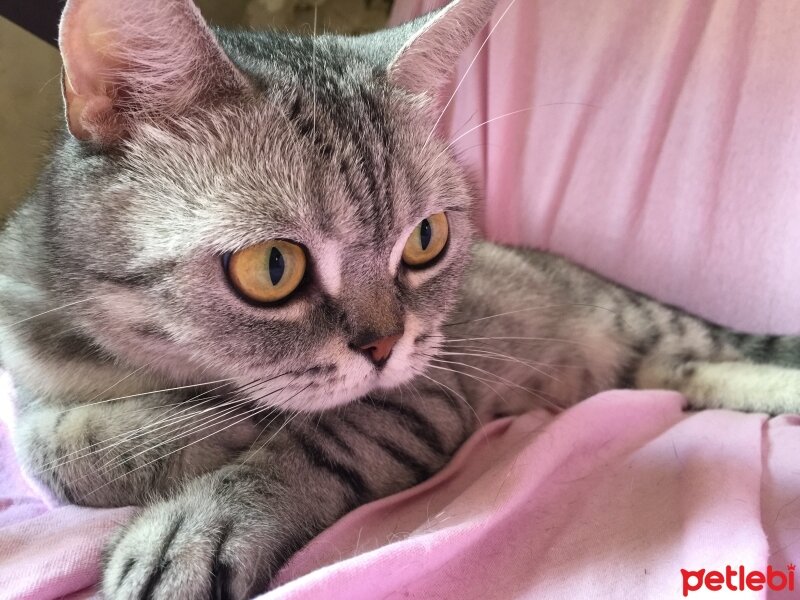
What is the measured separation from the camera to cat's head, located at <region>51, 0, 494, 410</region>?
64 cm

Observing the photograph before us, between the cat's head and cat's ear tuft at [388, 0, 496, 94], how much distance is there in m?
0.10

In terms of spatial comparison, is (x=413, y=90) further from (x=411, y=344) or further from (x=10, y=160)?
(x=10, y=160)

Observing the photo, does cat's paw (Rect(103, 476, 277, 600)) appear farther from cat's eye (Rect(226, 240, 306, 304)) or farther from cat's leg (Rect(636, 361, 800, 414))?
cat's leg (Rect(636, 361, 800, 414))

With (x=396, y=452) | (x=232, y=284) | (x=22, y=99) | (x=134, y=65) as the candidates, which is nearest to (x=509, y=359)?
(x=396, y=452)

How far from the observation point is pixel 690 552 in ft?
2.18

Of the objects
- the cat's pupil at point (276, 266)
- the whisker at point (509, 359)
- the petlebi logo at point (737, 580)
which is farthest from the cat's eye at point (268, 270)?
the petlebi logo at point (737, 580)

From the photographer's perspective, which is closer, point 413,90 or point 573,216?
point 413,90

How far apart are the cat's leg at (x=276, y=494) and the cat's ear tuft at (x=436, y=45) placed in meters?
0.43

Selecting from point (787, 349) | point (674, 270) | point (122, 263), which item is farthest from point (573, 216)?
point (122, 263)

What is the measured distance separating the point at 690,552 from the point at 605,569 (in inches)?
3.5

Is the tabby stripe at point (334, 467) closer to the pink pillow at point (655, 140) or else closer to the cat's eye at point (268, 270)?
the cat's eye at point (268, 270)

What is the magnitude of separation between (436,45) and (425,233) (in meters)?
0.26

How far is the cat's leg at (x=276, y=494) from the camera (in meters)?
0.61

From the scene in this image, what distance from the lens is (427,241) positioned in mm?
816
